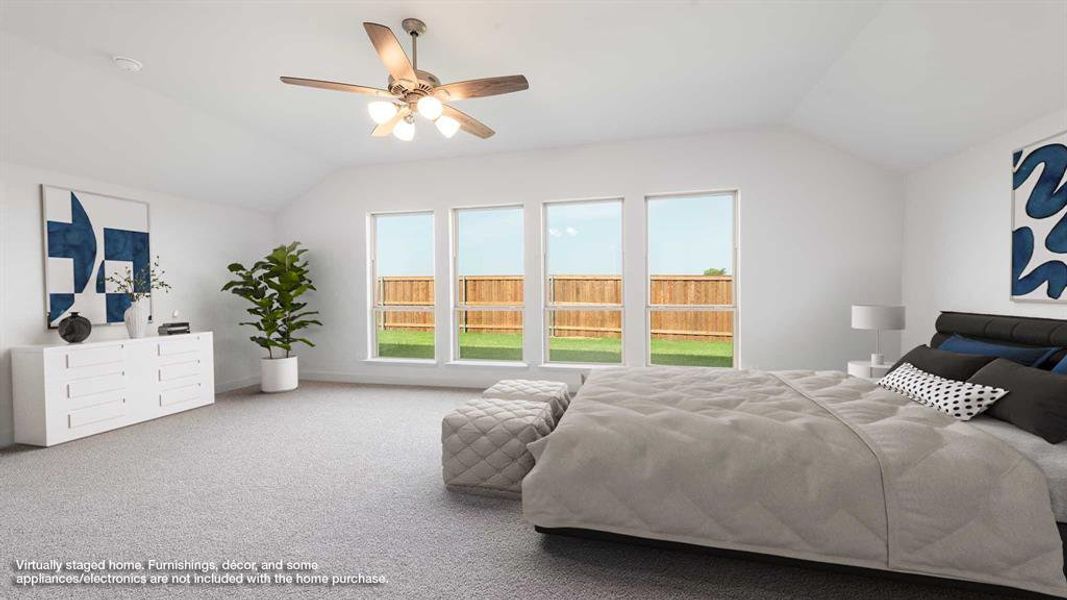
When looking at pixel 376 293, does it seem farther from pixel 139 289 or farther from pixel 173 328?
pixel 139 289

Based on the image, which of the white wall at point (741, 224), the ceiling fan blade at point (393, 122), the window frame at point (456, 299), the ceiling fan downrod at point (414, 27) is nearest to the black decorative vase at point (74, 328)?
the white wall at point (741, 224)

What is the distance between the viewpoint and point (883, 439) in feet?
5.73

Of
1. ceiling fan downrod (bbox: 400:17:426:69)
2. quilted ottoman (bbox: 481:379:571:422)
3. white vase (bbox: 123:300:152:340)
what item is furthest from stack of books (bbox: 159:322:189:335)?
ceiling fan downrod (bbox: 400:17:426:69)

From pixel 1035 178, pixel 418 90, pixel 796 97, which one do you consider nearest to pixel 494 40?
pixel 418 90

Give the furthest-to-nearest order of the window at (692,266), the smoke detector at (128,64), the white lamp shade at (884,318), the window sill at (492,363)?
the window sill at (492,363)
the window at (692,266)
the white lamp shade at (884,318)
the smoke detector at (128,64)

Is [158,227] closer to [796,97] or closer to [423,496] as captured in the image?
[423,496]

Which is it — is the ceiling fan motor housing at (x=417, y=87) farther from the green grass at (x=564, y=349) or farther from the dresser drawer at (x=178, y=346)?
the dresser drawer at (x=178, y=346)

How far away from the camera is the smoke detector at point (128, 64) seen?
3039 mm

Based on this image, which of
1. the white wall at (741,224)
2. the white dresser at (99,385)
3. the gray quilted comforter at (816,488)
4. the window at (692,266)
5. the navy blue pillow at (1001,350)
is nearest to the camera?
the gray quilted comforter at (816,488)

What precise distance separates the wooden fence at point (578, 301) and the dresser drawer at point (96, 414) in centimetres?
266

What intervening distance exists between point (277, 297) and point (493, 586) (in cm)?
470

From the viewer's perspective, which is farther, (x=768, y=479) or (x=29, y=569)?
(x=29, y=569)

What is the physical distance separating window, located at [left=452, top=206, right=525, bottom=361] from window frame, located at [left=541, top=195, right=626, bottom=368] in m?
0.31

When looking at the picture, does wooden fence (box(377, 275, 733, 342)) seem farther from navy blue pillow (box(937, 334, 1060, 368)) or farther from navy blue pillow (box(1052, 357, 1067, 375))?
navy blue pillow (box(1052, 357, 1067, 375))
